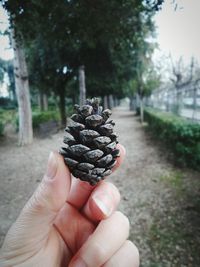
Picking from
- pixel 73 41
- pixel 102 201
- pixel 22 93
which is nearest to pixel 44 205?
pixel 102 201

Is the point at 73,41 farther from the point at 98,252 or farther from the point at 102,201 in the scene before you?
the point at 98,252

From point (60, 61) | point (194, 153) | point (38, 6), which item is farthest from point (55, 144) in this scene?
point (38, 6)

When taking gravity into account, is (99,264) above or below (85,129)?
below

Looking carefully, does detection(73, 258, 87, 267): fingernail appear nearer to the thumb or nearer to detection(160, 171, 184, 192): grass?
the thumb

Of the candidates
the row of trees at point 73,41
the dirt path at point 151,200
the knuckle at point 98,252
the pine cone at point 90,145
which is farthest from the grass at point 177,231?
the row of trees at point 73,41

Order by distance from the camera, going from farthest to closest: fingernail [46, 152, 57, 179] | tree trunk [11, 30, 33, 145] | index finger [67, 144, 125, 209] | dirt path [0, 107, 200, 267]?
tree trunk [11, 30, 33, 145]
dirt path [0, 107, 200, 267]
index finger [67, 144, 125, 209]
fingernail [46, 152, 57, 179]

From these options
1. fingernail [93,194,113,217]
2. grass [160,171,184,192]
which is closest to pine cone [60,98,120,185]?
fingernail [93,194,113,217]

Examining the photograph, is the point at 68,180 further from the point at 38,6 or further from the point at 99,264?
the point at 38,6
